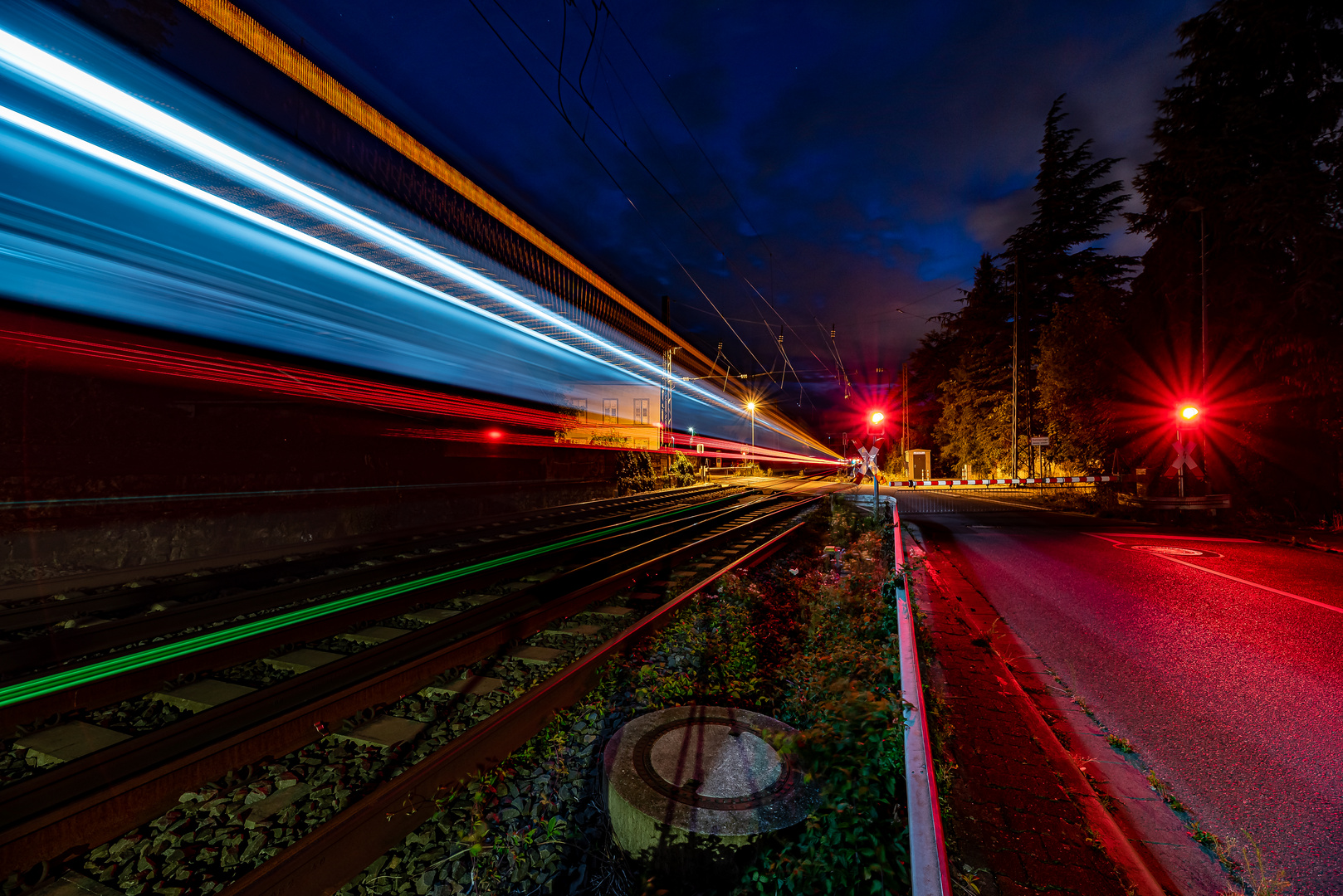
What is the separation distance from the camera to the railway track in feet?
8.35

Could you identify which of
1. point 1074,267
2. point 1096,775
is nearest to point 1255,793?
point 1096,775

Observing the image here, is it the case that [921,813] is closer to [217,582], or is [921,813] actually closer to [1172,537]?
[217,582]

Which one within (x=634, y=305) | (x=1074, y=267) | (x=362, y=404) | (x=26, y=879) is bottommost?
(x=26, y=879)

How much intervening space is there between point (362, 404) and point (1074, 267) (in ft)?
128

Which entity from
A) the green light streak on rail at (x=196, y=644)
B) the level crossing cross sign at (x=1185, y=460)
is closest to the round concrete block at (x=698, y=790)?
the green light streak on rail at (x=196, y=644)

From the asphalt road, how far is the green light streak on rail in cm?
699

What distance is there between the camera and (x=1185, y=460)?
1544 centimetres

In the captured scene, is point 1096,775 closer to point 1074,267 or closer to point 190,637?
point 190,637

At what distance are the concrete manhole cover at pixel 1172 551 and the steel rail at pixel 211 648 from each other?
39.4 ft

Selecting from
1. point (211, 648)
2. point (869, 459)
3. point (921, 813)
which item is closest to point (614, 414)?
point (869, 459)

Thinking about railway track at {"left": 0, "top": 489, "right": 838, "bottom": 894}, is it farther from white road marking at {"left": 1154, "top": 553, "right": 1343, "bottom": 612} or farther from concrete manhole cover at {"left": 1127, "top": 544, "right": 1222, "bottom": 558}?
concrete manhole cover at {"left": 1127, "top": 544, "right": 1222, "bottom": 558}

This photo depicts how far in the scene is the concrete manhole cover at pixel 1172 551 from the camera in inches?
400

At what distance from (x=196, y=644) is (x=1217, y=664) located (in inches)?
363

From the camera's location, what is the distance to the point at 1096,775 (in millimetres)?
3342
